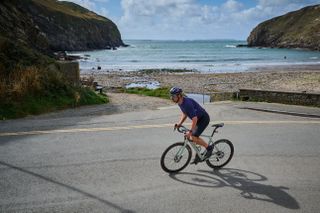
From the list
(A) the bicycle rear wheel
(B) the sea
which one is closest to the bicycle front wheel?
(A) the bicycle rear wheel

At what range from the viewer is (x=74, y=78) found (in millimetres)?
22781

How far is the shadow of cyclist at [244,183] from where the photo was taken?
7.21 metres

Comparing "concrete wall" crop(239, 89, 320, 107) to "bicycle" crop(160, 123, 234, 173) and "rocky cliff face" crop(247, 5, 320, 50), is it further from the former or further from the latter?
"rocky cliff face" crop(247, 5, 320, 50)

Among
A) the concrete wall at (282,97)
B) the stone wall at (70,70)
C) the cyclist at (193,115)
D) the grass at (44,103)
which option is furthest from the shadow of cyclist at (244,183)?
the stone wall at (70,70)

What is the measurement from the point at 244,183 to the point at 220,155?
1.12 metres

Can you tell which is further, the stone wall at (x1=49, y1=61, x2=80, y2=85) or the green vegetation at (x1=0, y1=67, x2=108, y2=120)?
the stone wall at (x1=49, y1=61, x2=80, y2=85)

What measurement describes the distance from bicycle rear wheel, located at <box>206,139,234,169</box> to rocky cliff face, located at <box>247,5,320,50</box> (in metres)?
136

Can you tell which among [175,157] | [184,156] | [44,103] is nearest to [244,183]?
[184,156]

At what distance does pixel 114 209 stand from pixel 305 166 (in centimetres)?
453

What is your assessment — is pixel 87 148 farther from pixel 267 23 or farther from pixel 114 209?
pixel 267 23

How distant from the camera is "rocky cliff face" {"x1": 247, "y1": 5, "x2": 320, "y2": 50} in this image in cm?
14688

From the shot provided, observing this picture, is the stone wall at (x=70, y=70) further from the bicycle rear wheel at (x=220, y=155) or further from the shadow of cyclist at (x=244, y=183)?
the shadow of cyclist at (x=244, y=183)

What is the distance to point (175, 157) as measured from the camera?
27.9ft

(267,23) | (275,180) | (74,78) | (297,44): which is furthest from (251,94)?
(267,23)
